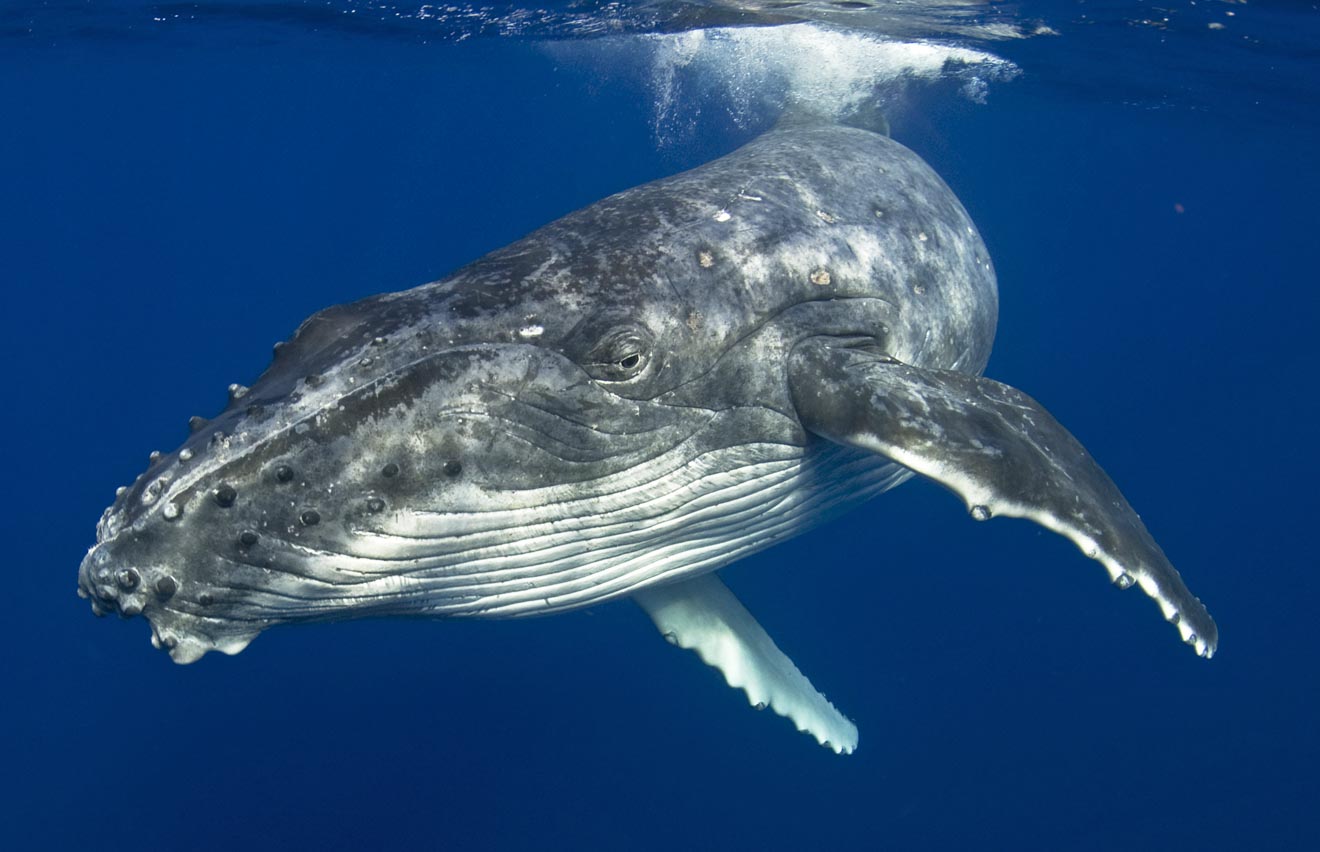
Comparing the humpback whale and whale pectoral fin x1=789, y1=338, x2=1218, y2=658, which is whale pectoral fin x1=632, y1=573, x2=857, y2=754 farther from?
whale pectoral fin x1=789, y1=338, x2=1218, y2=658

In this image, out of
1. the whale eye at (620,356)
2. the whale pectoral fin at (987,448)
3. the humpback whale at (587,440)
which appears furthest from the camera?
the whale eye at (620,356)

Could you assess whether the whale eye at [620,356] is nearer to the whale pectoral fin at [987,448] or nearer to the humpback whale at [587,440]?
the humpback whale at [587,440]

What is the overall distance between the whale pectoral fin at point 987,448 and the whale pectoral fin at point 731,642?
3.20 metres

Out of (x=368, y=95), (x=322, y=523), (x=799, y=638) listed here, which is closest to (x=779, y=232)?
(x=322, y=523)

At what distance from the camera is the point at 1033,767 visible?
55.4 ft

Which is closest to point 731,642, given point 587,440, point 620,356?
point 587,440

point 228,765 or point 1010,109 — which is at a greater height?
point 1010,109

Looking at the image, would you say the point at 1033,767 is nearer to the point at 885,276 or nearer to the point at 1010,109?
the point at 885,276

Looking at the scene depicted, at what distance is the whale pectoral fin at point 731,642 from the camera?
791 cm

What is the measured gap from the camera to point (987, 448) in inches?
177

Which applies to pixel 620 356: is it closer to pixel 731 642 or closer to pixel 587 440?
pixel 587 440

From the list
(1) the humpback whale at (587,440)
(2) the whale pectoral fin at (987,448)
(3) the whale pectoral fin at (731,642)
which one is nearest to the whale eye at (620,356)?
(1) the humpback whale at (587,440)

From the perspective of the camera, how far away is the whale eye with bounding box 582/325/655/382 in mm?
4703

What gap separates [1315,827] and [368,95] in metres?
62.0
